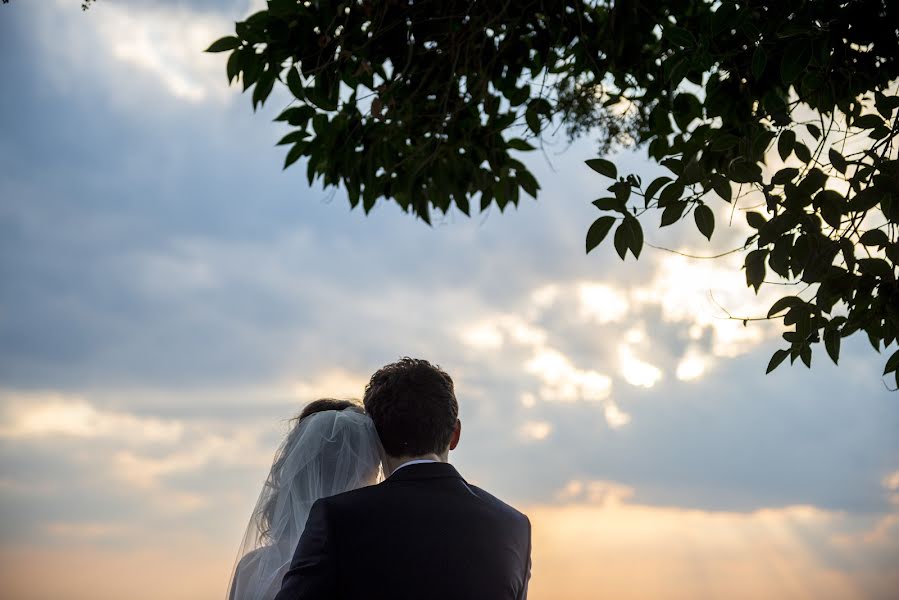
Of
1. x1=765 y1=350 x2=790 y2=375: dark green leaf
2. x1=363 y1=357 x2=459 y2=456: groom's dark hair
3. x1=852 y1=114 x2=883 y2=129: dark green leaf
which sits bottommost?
x1=363 y1=357 x2=459 y2=456: groom's dark hair

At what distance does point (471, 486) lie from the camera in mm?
2564

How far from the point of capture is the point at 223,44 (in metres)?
3.30

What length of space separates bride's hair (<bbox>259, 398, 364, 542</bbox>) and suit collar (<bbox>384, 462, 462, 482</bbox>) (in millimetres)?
511

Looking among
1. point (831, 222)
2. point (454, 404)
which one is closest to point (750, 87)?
point (831, 222)

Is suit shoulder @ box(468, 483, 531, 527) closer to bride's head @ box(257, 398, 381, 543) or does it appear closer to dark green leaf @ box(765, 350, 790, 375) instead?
bride's head @ box(257, 398, 381, 543)

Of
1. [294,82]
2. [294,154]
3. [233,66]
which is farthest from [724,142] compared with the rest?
[294,154]

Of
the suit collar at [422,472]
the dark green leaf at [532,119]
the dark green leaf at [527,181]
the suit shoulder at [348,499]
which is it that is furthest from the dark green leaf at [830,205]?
the dark green leaf at [527,181]

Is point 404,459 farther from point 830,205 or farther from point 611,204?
point 830,205

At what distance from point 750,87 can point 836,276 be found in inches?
50.7

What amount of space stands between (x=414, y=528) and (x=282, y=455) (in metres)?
0.80

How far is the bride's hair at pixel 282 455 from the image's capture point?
2.83m

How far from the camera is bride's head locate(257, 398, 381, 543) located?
2787 millimetres

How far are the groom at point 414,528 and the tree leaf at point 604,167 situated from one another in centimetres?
87

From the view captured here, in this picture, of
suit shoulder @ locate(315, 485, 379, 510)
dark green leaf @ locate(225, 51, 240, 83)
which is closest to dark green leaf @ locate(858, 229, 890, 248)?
suit shoulder @ locate(315, 485, 379, 510)
